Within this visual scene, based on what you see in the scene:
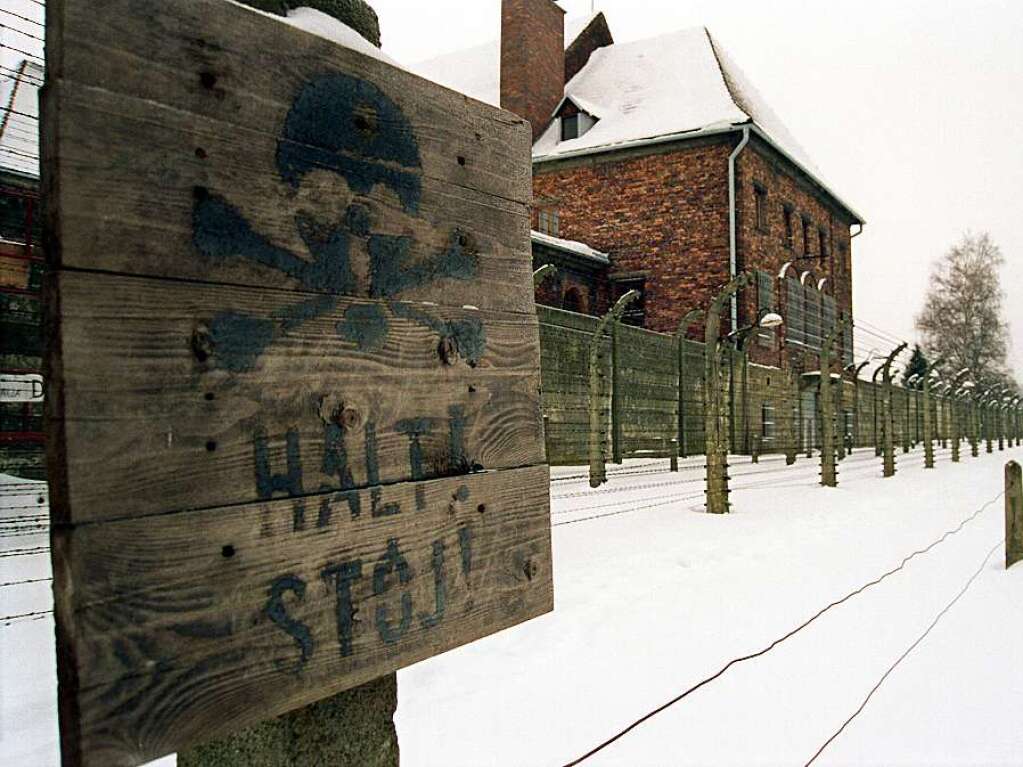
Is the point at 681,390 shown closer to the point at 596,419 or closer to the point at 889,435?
the point at 596,419

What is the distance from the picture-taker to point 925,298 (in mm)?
47188

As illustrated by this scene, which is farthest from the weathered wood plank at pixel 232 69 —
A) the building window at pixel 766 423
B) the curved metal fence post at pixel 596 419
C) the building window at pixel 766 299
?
the building window at pixel 766 299

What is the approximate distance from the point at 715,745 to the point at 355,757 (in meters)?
1.72

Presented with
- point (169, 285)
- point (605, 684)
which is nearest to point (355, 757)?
point (169, 285)

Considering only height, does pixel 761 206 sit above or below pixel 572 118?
below

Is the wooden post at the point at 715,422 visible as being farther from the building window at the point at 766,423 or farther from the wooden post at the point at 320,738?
the building window at the point at 766,423

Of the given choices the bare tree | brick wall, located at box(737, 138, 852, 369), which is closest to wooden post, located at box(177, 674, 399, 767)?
brick wall, located at box(737, 138, 852, 369)

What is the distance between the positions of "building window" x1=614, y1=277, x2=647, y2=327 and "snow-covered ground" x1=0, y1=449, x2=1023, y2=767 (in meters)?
14.1

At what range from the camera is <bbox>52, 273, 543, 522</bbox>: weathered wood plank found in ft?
3.17

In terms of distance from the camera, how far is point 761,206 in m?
21.0

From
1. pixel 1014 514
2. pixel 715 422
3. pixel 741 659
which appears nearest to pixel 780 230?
pixel 715 422

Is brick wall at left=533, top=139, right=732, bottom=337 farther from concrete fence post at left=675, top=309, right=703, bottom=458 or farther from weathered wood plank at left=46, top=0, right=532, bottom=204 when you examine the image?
weathered wood plank at left=46, top=0, right=532, bottom=204

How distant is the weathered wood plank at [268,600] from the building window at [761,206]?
20490 mm

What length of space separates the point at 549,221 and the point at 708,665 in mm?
18678
